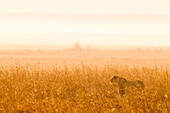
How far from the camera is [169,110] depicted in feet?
22.3

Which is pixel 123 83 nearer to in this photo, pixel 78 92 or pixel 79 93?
pixel 79 93

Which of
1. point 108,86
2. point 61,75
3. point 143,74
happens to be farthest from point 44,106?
point 143,74

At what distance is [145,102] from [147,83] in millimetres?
3574

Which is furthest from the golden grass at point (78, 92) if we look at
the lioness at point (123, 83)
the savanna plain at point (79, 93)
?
the lioness at point (123, 83)

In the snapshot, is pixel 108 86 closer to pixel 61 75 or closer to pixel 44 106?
pixel 61 75

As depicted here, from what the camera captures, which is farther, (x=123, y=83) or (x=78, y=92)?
(x=78, y=92)

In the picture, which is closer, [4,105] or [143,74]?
[4,105]

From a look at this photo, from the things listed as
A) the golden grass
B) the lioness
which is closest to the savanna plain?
the golden grass

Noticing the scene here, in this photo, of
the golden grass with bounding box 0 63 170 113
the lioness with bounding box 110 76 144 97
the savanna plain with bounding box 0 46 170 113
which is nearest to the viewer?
the savanna plain with bounding box 0 46 170 113

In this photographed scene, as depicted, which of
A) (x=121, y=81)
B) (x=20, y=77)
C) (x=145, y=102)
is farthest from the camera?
(x=20, y=77)

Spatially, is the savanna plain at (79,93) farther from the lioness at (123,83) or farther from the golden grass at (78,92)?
the lioness at (123,83)

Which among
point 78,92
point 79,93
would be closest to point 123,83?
point 79,93

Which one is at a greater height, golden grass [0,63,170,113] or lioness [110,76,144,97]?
lioness [110,76,144,97]

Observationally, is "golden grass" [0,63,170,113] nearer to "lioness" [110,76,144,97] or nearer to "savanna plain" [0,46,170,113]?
"savanna plain" [0,46,170,113]
